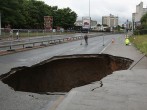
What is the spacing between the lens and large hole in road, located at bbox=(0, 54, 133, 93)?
57.1 feet

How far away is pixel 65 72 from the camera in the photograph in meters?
24.3

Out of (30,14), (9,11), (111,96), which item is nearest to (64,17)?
(30,14)

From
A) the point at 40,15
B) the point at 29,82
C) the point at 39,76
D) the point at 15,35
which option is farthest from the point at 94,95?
the point at 40,15

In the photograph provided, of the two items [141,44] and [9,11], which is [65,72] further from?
[9,11]

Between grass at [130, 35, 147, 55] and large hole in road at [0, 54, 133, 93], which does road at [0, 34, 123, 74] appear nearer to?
large hole in road at [0, 54, 133, 93]

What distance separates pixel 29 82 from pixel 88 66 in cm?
805

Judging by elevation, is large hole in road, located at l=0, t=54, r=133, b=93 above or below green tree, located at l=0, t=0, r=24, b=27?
below

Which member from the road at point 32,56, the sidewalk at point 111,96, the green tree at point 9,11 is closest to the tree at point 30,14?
the green tree at point 9,11

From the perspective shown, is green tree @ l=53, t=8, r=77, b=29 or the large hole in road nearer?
the large hole in road

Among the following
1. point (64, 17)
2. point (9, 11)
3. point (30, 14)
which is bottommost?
point (9, 11)

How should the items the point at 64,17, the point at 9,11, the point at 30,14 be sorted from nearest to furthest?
the point at 9,11
the point at 30,14
the point at 64,17

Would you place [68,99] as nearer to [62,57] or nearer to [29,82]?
[29,82]

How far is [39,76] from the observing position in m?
19.8

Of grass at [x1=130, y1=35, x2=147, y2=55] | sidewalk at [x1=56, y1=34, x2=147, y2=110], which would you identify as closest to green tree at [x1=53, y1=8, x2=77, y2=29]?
grass at [x1=130, y1=35, x2=147, y2=55]
